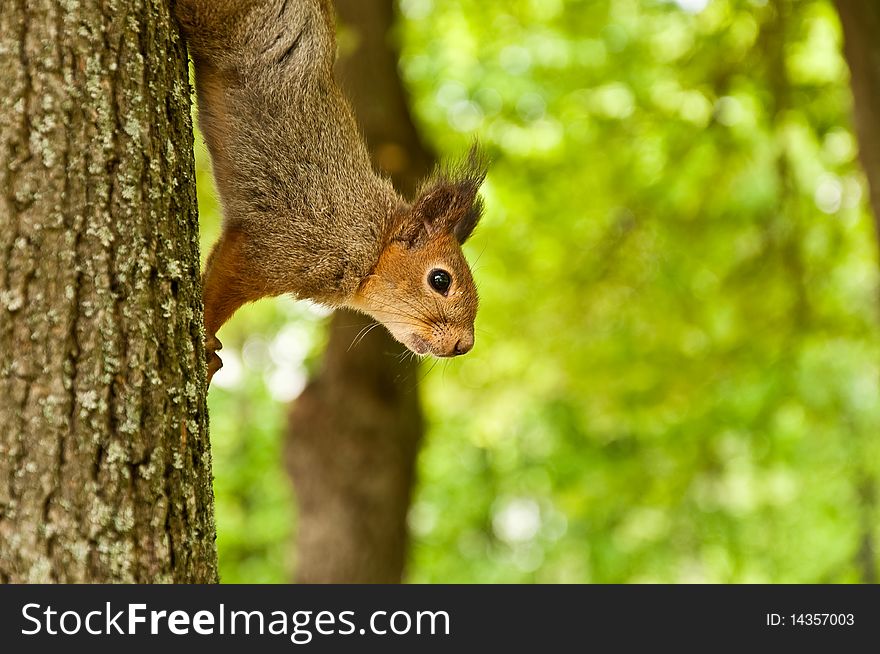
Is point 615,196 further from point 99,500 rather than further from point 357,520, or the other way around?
point 99,500

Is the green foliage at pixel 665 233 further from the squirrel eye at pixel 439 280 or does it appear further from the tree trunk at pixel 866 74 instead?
the squirrel eye at pixel 439 280

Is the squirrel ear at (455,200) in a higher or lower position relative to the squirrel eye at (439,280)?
higher

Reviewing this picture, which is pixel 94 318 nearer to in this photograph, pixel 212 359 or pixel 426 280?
pixel 212 359

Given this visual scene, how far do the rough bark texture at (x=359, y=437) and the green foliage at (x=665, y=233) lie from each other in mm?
482

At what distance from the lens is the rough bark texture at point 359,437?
23.4 feet

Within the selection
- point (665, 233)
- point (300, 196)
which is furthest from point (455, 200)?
point (665, 233)

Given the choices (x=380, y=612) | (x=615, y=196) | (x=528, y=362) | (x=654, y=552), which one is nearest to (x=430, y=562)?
(x=654, y=552)

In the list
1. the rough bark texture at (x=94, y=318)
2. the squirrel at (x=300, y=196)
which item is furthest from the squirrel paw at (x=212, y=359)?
the rough bark texture at (x=94, y=318)

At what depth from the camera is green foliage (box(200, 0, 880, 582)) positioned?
7.22m

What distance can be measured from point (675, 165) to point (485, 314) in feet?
5.62

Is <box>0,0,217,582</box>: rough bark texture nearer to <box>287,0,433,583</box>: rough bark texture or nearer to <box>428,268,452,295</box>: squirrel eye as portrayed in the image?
<box>428,268,452,295</box>: squirrel eye

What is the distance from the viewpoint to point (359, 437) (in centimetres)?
716

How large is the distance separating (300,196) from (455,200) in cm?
61

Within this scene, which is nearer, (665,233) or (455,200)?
(455,200)
